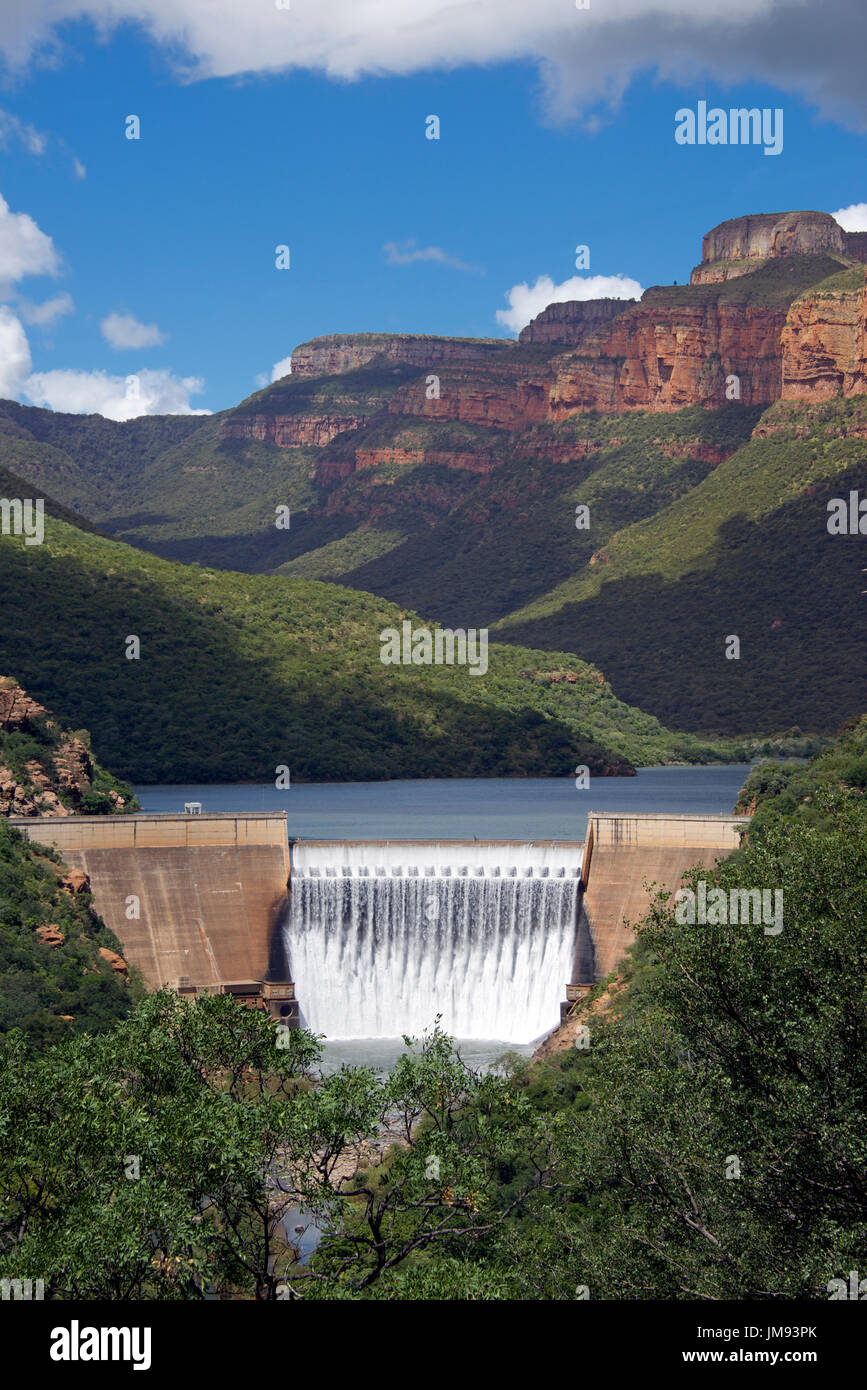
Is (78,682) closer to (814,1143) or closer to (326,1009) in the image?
(326,1009)

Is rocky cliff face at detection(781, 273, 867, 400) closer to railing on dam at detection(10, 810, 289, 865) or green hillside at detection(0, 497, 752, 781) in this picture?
green hillside at detection(0, 497, 752, 781)

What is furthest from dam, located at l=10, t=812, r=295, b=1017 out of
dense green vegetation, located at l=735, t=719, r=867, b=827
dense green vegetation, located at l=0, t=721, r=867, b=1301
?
dense green vegetation, located at l=0, t=721, r=867, b=1301

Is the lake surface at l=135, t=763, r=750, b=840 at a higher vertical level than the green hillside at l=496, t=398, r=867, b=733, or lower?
lower

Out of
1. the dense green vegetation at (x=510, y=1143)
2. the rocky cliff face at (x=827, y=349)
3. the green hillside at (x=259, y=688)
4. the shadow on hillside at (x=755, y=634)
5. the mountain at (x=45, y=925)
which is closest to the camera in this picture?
the dense green vegetation at (x=510, y=1143)

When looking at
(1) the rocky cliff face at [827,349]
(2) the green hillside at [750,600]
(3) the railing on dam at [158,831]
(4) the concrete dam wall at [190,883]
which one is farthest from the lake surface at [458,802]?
(1) the rocky cliff face at [827,349]

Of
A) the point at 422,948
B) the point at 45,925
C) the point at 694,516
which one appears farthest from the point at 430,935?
the point at 694,516

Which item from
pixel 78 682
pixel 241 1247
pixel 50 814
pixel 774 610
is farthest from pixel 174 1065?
pixel 774 610

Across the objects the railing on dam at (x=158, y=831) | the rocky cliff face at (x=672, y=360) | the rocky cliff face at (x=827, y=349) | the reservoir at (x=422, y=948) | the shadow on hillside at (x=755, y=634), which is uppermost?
the rocky cliff face at (x=672, y=360)

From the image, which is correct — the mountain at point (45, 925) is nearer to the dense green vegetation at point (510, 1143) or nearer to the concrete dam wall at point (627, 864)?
the concrete dam wall at point (627, 864)
